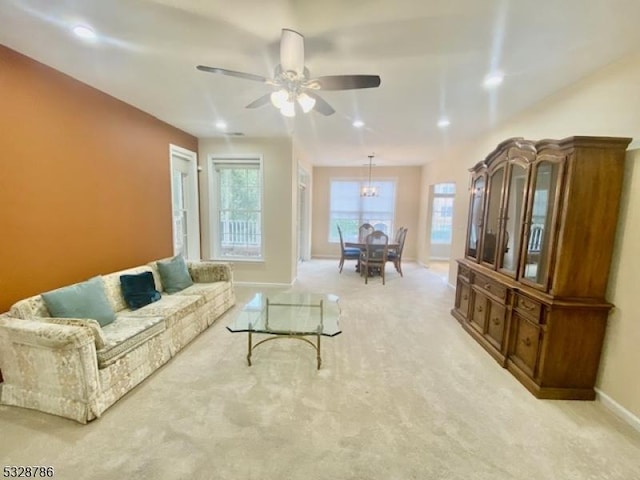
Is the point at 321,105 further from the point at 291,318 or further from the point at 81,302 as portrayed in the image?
the point at 81,302

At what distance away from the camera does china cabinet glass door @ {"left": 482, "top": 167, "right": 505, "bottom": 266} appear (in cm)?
303

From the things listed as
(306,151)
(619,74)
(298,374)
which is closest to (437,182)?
(306,151)

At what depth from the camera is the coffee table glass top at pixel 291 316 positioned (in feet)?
8.27

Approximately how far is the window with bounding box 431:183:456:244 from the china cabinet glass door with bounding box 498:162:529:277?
499cm

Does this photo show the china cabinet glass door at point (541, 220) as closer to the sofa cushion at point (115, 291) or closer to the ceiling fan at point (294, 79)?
the ceiling fan at point (294, 79)

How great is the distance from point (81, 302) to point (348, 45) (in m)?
2.87

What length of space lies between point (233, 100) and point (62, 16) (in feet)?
5.04

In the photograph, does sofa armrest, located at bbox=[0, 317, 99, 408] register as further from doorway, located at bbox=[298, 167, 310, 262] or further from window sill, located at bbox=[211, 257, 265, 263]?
doorway, located at bbox=[298, 167, 310, 262]

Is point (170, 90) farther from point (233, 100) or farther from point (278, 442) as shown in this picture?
point (278, 442)

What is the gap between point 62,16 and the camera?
5.90 ft

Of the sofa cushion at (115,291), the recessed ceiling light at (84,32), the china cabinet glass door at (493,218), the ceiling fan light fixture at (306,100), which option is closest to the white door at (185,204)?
the sofa cushion at (115,291)

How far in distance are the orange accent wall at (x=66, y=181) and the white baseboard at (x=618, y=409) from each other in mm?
4639

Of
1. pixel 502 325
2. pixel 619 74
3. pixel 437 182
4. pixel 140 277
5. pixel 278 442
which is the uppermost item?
pixel 619 74

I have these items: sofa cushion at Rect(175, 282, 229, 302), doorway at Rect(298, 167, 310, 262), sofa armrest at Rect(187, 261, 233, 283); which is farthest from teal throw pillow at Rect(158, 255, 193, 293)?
doorway at Rect(298, 167, 310, 262)
